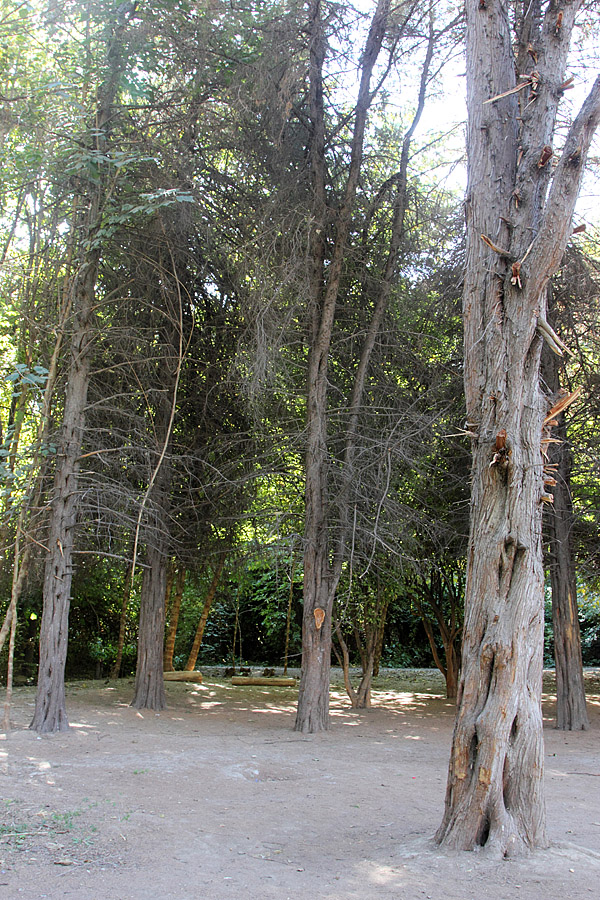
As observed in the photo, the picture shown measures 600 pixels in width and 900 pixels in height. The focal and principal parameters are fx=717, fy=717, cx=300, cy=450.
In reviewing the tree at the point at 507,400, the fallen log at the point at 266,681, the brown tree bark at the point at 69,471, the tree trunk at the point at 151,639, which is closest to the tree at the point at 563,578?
the tree at the point at 507,400

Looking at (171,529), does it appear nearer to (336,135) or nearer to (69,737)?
(69,737)

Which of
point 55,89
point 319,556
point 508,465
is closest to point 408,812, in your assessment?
point 508,465

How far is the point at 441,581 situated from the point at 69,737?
25.4 ft

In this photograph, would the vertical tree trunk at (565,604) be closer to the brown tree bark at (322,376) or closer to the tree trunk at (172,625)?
the brown tree bark at (322,376)

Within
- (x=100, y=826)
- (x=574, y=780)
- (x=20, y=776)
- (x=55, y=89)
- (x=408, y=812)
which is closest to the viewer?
(x=100, y=826)

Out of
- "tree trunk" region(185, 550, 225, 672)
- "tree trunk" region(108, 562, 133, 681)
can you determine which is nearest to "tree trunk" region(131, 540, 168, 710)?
"tree trunk" region(185, 550, 225, 672)

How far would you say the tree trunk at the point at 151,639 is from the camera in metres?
10.8

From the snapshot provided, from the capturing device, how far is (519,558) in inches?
182

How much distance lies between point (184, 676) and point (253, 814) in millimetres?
9994

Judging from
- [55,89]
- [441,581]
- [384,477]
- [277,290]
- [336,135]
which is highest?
[336,135]

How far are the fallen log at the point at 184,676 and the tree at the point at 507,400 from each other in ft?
36.8

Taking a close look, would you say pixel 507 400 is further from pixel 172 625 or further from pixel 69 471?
pixel 172 625

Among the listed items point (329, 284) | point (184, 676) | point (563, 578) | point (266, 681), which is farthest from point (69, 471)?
point (266, 681)

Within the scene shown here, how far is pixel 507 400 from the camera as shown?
4.78 metres
